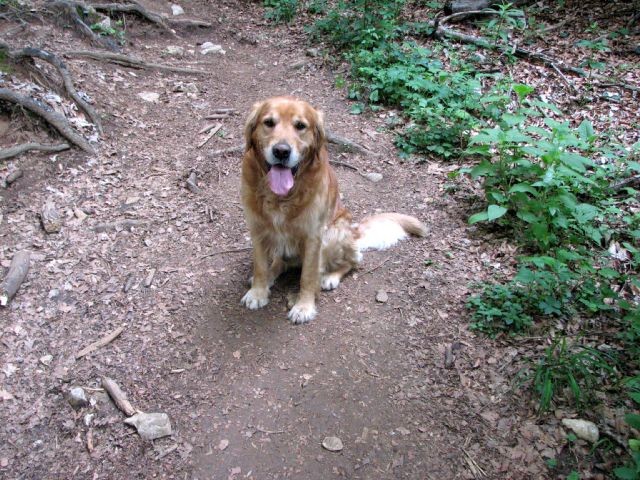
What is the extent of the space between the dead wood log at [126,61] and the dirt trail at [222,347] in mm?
1601

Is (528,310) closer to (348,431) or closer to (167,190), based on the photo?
(348,431)

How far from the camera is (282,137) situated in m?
3.28

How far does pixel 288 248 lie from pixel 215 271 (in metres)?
0.78

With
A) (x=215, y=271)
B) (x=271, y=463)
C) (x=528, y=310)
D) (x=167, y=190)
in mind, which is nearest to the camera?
(x=271, y=463)

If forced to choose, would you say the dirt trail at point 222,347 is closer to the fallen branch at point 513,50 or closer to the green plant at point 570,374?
the green plant at point 570,374

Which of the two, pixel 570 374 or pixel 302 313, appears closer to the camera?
pixel 570 374

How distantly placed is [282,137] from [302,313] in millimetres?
1406

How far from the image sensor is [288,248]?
3826 mm

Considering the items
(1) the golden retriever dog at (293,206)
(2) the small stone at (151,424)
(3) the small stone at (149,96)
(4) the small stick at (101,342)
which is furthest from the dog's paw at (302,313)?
(3) the small stone at (149,96)

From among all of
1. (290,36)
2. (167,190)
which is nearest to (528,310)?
(167,190)

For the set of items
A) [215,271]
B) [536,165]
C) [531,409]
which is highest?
[536,165]

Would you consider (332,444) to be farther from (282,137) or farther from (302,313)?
(282,137)

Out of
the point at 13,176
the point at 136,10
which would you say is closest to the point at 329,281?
the point at 13,176

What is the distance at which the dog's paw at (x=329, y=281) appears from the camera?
13.2ft
